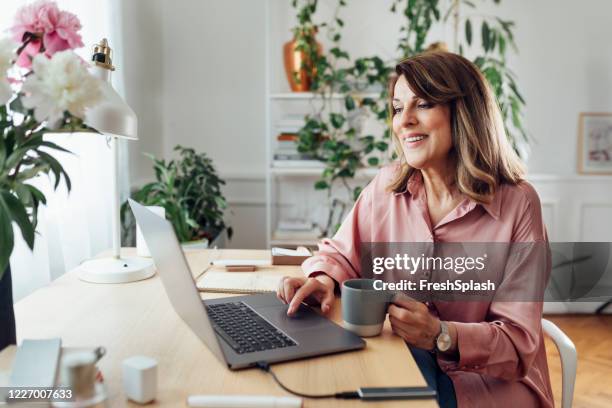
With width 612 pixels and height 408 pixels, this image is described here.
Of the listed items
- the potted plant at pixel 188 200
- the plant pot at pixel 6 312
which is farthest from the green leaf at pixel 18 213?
the potted plant at pixel 188 200

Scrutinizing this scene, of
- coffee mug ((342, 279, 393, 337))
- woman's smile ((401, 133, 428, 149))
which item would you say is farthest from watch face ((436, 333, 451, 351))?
woman's smile ((401, 133, 428, 149))

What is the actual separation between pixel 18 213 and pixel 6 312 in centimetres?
19

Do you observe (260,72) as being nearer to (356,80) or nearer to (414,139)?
(356,80)

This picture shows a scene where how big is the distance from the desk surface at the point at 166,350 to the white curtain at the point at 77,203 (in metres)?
0.50

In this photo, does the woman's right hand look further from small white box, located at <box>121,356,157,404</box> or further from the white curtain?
the white curtain

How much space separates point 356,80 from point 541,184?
1.28 meters

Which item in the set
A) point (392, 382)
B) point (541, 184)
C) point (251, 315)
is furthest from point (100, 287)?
point (541, 184)

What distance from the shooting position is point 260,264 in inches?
61.6

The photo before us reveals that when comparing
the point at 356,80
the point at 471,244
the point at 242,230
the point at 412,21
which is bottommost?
Result: the point at 242,230

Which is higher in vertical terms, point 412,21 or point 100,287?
point 412,21

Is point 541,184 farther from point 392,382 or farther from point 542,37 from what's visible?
point 392,382

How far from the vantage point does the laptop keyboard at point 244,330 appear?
95 centimetres

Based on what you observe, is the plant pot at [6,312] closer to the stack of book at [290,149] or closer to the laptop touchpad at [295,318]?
the laptop touchpad at [295,318]

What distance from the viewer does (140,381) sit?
2.51 feet
